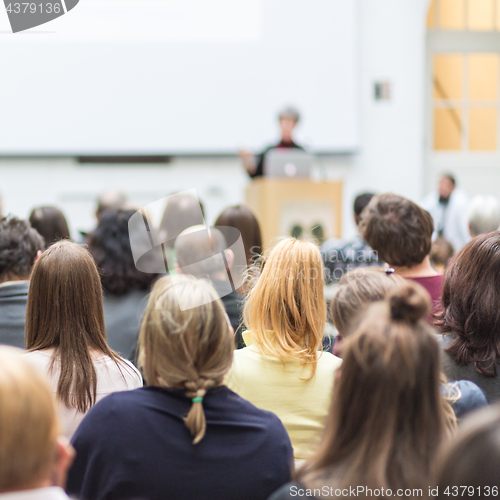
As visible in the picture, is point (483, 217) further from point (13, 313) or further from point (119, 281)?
point (13, 313)

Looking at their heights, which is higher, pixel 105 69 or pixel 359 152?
pixel 105 69

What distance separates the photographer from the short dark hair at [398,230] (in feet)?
6.79

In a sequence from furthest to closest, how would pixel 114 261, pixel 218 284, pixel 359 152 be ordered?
pixel 359 152 < pixel 114 261 < pixel 218 284

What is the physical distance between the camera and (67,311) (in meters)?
1.45

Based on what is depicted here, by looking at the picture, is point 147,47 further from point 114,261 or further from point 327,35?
point 114,261

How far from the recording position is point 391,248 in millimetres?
2088

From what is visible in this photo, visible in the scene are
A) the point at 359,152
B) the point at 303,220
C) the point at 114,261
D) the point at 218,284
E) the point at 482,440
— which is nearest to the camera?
the point at 482,440

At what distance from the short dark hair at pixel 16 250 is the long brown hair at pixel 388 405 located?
1.47m

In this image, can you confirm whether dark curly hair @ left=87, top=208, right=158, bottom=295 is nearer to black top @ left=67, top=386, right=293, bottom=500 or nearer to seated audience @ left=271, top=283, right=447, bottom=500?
black top @ left=67, top=386, right=293, bottom=500

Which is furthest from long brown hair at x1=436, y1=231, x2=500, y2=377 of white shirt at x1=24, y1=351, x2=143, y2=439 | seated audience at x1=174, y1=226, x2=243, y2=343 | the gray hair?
the gray hair

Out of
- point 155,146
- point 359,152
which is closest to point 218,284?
point 155,146

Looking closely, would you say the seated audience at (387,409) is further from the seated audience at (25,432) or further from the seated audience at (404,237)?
the seated audience at (404,237)

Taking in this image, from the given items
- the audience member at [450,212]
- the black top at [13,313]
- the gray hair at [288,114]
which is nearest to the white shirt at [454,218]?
the audience member at [450,212]

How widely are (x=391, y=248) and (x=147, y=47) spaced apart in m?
4.60
